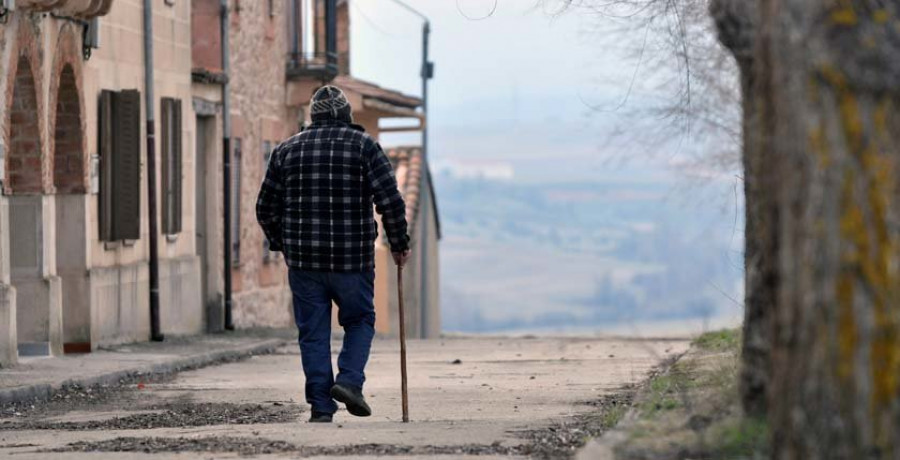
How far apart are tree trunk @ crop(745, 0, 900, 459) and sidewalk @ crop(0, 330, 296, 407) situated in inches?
354

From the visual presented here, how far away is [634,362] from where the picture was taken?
17.5 m

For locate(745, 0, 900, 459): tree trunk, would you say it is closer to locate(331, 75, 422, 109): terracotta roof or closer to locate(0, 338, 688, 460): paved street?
locate(0, 338, 688, 460): paved street

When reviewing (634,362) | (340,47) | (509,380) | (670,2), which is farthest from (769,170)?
(340,47)

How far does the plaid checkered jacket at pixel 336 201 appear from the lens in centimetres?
1041

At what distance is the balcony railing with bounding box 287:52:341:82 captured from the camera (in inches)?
1209

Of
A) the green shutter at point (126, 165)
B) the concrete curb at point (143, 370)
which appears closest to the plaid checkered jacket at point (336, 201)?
the concrete curb at point (143, 370)

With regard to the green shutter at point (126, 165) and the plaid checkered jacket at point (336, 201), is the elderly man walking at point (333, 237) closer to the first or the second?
the plaid checkered jacket at point (336, 201)

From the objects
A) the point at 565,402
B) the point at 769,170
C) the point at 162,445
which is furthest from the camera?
the point at 565,402

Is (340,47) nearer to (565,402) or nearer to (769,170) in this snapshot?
(565,402)

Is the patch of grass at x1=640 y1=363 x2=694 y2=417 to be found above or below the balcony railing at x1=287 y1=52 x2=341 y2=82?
below

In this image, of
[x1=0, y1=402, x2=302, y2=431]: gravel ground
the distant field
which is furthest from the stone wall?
the distant field

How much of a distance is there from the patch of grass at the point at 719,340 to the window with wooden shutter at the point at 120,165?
6.26 meters

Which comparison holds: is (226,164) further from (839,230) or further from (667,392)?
(839,230)

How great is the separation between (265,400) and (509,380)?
8.36 ft
